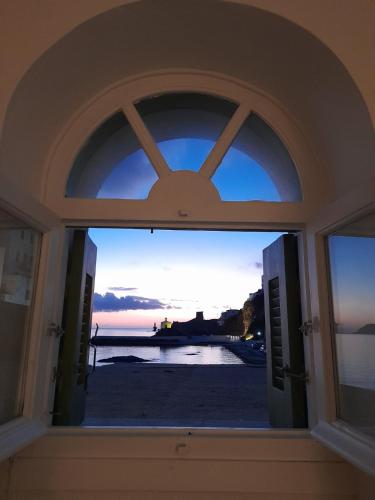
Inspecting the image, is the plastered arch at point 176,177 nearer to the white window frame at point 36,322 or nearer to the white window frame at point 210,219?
the white window frame at point 210,219

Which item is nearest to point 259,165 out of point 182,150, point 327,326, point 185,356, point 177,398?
point 182,150

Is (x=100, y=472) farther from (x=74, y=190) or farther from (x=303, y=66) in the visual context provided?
(x=303, y=66)

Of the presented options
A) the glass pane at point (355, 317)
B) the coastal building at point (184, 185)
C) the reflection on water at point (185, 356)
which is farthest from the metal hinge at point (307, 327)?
the reflection on water at point (185, 356)

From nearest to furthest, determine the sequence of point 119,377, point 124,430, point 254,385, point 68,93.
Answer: point 124,430 < point 68,93 < point 254,385 < point 119,377

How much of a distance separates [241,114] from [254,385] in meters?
4.06

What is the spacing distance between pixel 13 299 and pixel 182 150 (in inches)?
45.1

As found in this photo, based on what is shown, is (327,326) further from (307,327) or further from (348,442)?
(348,442)

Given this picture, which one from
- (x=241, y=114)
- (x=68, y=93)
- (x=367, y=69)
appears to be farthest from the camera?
(x=241, y=114)

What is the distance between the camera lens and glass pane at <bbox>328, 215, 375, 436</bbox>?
1.43 metres

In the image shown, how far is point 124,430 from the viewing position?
1.59 metres

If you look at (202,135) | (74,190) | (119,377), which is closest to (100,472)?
(74,190)

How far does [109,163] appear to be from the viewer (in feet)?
6.68

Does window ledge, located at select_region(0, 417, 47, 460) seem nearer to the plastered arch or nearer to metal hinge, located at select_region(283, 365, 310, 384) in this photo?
the plastered arch

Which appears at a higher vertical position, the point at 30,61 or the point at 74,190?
the point at 30,61
